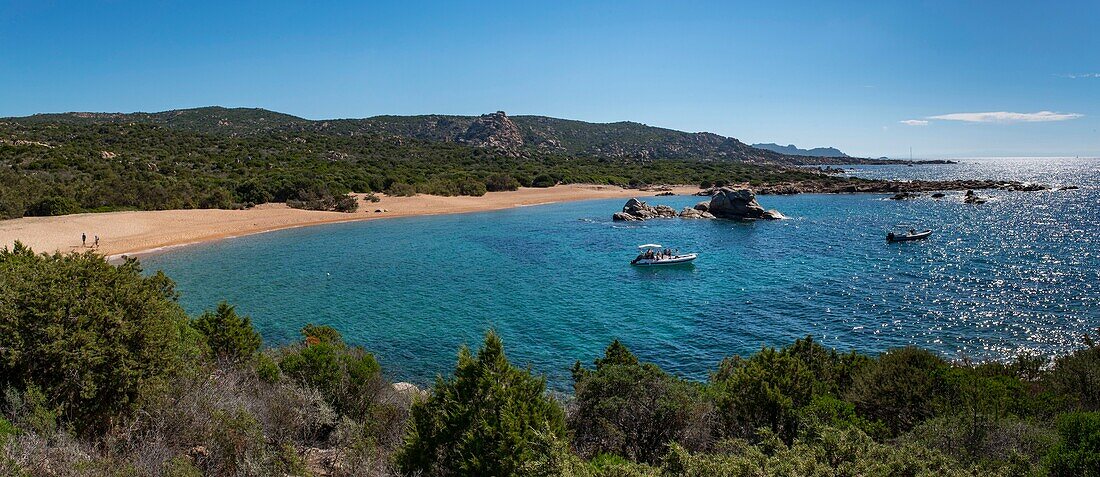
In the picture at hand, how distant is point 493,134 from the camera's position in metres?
162

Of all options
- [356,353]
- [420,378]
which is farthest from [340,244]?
[356,353]

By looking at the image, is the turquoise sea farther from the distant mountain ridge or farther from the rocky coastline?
the distant mountain ridge

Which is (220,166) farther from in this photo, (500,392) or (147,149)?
(500,392)

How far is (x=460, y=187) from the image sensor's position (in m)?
83.4

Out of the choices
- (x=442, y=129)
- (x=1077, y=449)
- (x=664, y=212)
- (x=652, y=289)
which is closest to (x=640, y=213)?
(x=664, y=212)

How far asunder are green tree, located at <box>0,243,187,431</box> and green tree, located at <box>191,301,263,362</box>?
522 cm

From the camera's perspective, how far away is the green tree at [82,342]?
920 centimetres

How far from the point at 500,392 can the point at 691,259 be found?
3142cm

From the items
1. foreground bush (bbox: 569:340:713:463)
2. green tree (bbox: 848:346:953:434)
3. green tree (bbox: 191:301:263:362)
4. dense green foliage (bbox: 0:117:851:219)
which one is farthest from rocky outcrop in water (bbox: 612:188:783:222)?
foreground bush (bbox: 569:340:713:463)

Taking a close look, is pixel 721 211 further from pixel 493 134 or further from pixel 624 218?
pixel 493 134

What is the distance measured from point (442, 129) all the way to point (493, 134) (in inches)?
840

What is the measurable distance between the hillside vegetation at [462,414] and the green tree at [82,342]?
0.09 feet

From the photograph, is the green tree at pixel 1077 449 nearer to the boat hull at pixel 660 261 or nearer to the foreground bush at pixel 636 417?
the foreground bush at pixel 636 417

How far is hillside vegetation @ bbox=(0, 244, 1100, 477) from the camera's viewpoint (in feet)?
25.5
